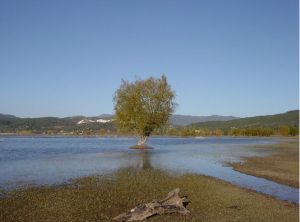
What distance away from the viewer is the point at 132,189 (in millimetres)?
19672

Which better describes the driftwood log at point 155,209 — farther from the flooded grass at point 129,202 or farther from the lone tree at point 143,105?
the lone tree at point 143,105

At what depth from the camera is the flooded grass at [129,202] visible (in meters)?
13.8

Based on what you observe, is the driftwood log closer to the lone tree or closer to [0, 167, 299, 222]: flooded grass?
[0, 167, 299, 222]: flooded grass

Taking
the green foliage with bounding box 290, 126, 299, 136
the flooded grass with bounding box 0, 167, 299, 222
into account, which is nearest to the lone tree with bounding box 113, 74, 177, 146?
the flooded grass with bounding box 0, 167, 299, 222

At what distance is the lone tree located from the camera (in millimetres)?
66500

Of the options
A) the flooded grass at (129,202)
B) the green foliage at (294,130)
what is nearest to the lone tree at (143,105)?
the flooded grass at (129,202)

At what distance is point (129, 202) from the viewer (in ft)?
53.2

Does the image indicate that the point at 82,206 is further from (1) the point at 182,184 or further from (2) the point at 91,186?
(1) the point at 182,184

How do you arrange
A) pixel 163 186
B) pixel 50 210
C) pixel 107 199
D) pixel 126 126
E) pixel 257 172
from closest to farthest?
pixel 50 210
pixel 107 199
pixel 163 186
pixel 257 172
pixel 126 126

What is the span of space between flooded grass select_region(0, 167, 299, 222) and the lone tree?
4383cm

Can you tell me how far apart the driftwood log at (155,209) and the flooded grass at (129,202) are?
0.33 m

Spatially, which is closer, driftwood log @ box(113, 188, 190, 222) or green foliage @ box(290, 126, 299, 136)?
driftwood log @ box(113, 188, 190, 222)

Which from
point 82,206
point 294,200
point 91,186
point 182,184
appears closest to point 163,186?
point 182,184

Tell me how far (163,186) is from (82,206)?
294 inches
